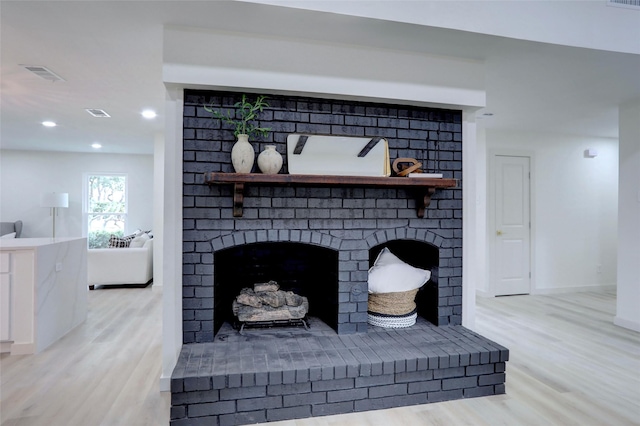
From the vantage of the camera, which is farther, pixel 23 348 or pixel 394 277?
pixel 23 348

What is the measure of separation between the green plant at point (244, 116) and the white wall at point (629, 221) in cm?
363

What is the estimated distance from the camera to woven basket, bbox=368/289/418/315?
2.72m

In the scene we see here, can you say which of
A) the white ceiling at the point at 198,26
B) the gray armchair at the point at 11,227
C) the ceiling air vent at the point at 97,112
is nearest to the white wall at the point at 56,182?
the gray armchair at the point at 11,227

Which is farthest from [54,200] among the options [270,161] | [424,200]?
[424,200]

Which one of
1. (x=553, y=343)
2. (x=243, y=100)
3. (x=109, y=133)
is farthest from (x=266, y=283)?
(x=109, y=133)

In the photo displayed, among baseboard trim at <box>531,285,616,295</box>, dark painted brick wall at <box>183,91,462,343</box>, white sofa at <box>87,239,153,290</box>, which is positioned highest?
dark painted brick wall at <box>183,91,462,343</box>

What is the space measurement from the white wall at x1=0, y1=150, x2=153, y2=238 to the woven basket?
20.3 ft

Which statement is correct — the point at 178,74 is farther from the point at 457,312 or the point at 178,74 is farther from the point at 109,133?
the point at 109,133

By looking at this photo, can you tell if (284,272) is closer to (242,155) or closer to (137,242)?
(242,155)

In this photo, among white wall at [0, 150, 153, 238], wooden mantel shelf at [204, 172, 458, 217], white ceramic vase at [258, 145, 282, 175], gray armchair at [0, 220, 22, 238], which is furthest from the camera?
white wall at [0, 150, 153, 238]

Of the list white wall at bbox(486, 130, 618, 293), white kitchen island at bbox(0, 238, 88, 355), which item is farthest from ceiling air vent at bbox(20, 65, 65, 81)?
white wall at bbox(486, 130, 618, 293)

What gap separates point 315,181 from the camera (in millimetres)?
2291

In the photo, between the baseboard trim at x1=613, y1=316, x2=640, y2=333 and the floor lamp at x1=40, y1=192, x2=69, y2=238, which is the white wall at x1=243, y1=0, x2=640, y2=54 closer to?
the baseboard trim at x1=613, y1=316, x2=640, y2=333

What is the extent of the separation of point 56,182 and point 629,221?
892 cm
